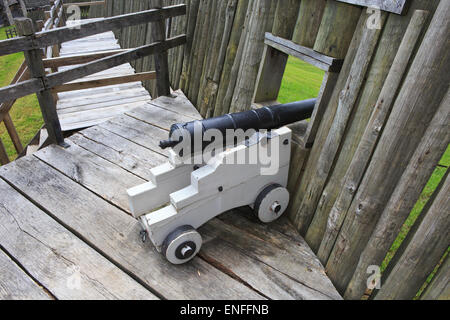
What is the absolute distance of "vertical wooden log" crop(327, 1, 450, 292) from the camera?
4.48 feet

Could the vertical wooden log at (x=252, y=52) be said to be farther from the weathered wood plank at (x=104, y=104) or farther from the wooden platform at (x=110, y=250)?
the weathered wood plank at (x=104, y=104)

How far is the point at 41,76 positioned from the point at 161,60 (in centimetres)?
170

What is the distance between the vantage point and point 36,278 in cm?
202

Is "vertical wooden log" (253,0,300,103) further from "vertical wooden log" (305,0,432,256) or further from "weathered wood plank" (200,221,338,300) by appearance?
"weathered wood plank" (200,221,338,300)

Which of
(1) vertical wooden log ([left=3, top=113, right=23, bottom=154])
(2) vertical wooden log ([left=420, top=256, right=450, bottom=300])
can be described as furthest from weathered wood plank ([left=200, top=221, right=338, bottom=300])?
(1) vertical wooden log ([left=3, top=113, right=23, bottom=154])

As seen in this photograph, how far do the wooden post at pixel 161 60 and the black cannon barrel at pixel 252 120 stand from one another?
2.54 metres

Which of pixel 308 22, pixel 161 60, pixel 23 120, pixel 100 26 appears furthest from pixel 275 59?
pixel 23 120

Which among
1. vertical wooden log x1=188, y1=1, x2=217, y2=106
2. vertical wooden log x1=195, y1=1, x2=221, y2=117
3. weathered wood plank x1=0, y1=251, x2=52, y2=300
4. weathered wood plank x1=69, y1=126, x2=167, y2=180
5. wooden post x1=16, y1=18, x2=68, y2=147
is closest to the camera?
weathered wood plank x1=0, y1=251, x2=52, y2=300

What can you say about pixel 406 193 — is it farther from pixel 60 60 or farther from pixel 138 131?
pixel 60 60

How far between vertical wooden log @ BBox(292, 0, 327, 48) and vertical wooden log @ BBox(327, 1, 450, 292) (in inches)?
31.8

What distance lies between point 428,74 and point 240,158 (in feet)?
3.81

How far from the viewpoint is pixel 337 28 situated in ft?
6.17

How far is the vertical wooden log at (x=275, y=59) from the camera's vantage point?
2.29 metres
